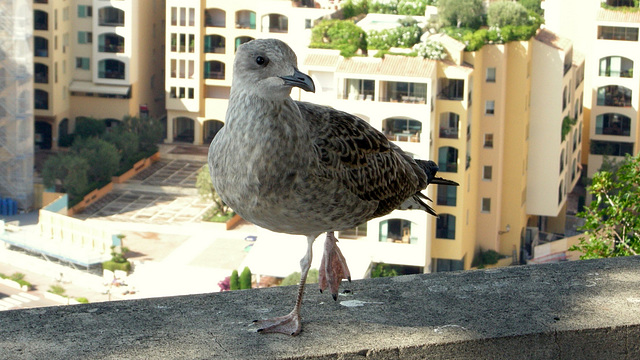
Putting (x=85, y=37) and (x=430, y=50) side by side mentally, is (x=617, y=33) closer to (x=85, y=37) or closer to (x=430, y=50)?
(x=430, y=50)

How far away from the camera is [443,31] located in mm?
48344

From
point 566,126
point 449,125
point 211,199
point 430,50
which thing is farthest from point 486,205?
point 211,199

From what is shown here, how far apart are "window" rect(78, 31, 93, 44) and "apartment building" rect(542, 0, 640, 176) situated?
23.3 metres

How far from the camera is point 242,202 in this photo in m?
5.21

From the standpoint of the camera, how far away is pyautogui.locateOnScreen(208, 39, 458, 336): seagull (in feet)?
16.6

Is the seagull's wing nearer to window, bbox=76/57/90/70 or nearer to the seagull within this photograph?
the seagull

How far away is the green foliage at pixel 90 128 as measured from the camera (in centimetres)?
6562

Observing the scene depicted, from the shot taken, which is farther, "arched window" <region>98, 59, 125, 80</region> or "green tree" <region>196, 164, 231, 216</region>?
"arched window" <region>98, 59, 125, 80</region>

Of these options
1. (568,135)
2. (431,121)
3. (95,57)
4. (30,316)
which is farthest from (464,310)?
(95,57)

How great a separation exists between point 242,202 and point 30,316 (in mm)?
1017

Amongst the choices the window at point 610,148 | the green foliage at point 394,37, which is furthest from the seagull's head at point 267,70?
the window at point 610,148

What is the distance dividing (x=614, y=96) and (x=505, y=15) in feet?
40.5

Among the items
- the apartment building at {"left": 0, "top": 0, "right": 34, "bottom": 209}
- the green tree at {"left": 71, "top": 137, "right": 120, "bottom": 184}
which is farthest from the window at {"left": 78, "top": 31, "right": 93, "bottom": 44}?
the green tree at {"left": 71, "top": 137, "right": 120, "bottom": 184}

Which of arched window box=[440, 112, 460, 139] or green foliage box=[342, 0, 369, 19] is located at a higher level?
green foliage box=[342, 0, 369, 19]
